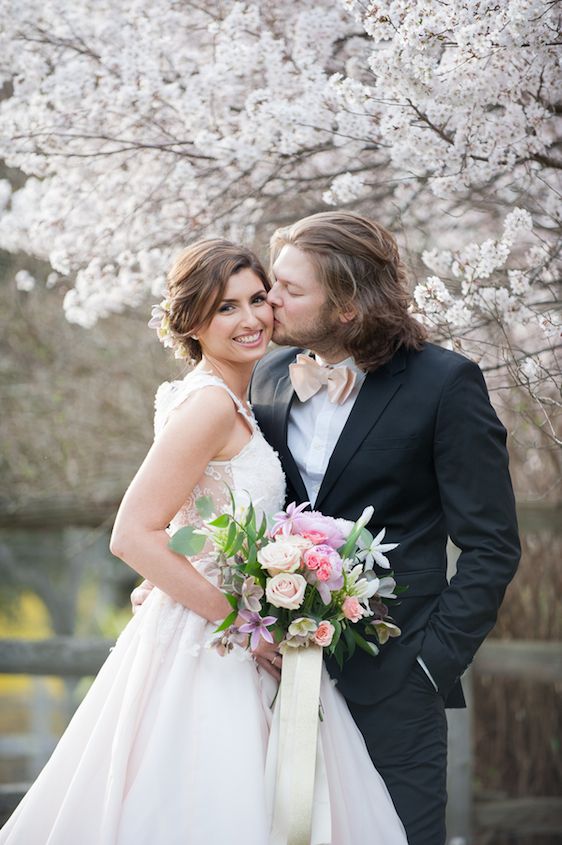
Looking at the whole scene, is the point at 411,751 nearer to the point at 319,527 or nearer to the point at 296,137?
the point at 319,527

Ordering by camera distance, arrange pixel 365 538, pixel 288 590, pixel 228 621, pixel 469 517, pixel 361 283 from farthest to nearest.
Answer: pixel 361 283 → pixel 469 517 → pixel 365 538 → pixel 228 621 → pixel 288 590

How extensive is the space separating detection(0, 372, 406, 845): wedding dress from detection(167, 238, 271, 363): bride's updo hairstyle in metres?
0.20

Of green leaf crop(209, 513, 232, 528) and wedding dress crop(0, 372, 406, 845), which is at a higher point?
green leaf crop(209, 513, 232, 528)

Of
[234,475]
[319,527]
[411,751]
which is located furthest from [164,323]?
[411,751]

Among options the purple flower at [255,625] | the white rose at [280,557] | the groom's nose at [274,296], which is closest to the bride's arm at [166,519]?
the purple flower at [255,625]

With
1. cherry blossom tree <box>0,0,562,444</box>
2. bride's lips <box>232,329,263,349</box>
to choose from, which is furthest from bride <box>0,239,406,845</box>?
cherry blossom tree <box>0,0,562,444</box>

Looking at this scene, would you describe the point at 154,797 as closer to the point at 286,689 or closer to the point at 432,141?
the point at 286,689

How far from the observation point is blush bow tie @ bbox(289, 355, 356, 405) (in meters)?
3.19

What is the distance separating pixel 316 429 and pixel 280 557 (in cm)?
73

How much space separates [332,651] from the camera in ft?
8.85

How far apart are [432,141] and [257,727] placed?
2030mm

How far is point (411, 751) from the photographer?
3020 mm

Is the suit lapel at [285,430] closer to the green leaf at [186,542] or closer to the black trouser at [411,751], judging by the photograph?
the green leaf at [186,542]

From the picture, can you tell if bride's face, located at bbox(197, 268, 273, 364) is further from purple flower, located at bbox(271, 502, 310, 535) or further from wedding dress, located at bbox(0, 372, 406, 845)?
purple flower, located at bbox(271, 502, 310, 535)
